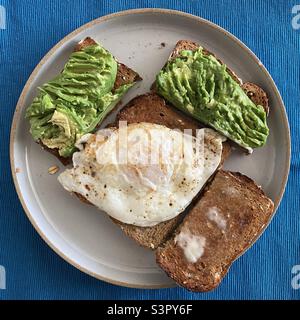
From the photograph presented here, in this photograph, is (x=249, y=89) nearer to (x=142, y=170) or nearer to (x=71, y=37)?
(x=142, y=170)

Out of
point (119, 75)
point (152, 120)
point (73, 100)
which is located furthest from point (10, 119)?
point (152, 120)

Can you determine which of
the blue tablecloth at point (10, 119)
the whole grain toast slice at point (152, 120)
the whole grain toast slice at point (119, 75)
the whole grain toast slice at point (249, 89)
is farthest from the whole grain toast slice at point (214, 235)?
the whole grain toast slice at point (119, 75)

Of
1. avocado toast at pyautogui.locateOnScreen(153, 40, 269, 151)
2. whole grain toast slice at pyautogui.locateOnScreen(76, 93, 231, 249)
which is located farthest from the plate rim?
whole grain toast slice at pyautogui.locateOnScreen(76, 93, 231, 249)

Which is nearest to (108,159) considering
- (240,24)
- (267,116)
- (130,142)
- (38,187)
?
(130,142)

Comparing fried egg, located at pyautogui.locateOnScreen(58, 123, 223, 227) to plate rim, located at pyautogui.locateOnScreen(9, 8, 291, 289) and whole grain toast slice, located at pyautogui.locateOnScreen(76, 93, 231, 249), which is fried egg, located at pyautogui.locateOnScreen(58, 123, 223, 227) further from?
plate rim, located at pyautogui.locateOnScreen(9, 8, 291, 289)

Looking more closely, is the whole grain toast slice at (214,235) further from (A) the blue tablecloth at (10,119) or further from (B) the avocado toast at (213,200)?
(A) the blue tablecloth at (10,119)
